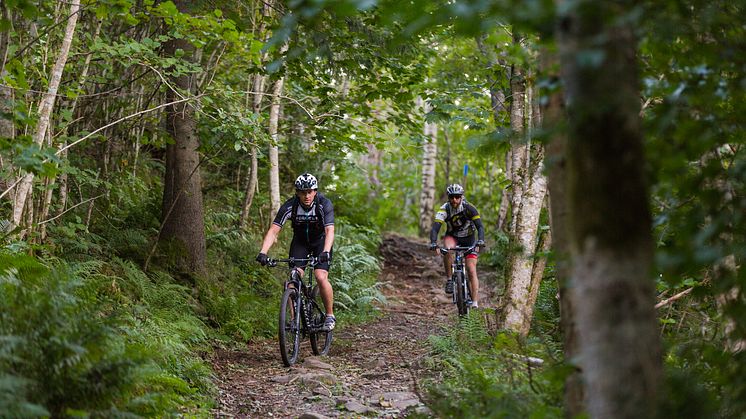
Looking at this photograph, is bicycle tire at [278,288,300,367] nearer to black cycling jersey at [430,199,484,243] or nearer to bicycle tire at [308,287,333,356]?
bicycle tire at [308,287,333,356]

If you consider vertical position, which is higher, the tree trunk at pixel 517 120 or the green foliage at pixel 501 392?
the tree trunk at pixel 517 120

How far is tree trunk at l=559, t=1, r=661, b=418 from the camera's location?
2184 millimetres

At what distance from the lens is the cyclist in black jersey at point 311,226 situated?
8758 mm

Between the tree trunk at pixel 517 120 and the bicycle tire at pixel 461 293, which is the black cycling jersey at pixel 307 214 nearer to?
the tree trunk at pixel 517 120

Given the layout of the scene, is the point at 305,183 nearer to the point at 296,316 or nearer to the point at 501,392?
the point at 296,316

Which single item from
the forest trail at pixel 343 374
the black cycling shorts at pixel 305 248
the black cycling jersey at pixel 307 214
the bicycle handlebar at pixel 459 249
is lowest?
the forest trail at pixel 343 374

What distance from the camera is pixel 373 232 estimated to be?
57.7 ft

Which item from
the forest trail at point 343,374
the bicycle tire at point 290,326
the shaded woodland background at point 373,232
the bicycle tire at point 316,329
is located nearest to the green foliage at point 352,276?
the shaded woodland background at point 373,232

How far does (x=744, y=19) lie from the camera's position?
2.97 m

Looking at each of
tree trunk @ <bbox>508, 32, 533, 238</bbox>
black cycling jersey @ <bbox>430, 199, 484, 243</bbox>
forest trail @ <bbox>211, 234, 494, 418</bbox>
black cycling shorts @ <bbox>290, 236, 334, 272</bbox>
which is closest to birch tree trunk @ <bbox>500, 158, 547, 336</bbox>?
tree trunk @ <bbox>508, 32, 533, 238</bbox>

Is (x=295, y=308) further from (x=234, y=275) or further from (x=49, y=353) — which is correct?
(x=49, y=353)

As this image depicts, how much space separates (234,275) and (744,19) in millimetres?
9917

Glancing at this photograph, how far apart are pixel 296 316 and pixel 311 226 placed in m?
1.27

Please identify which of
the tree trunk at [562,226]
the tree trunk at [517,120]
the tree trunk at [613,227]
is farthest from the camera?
the tree trunk at [517,120]
